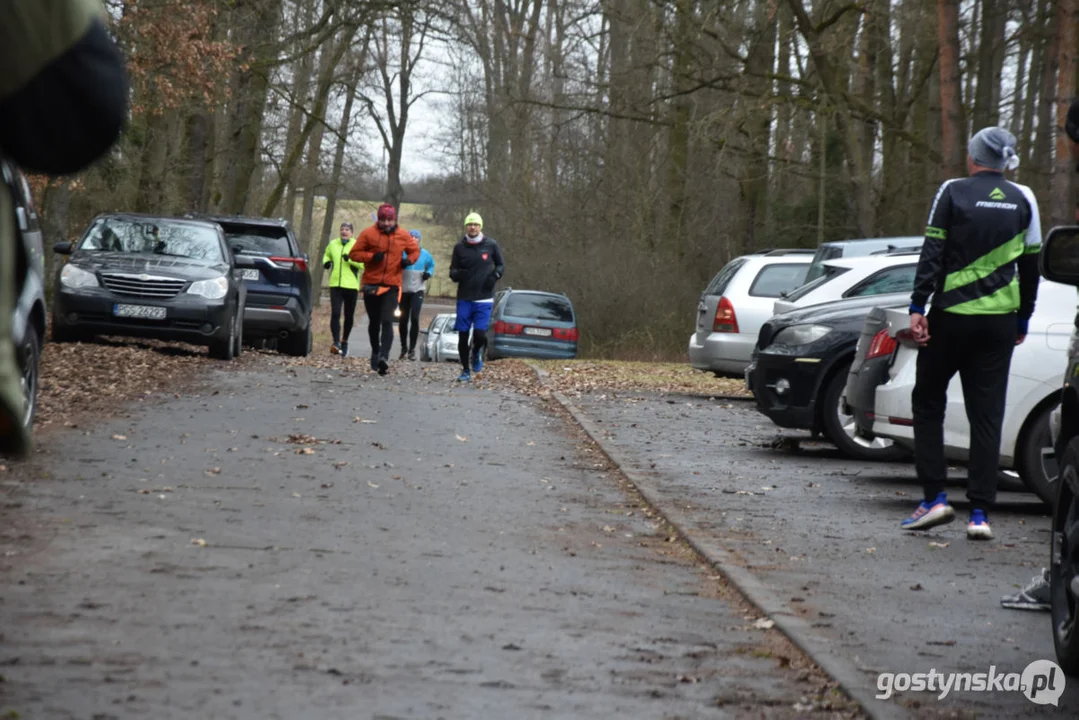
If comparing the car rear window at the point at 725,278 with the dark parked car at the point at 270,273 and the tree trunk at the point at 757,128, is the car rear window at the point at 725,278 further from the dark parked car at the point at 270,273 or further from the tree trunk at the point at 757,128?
the tree trunk at the point at 757,128

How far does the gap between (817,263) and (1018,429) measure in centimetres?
832

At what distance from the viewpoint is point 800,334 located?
12.7 meters

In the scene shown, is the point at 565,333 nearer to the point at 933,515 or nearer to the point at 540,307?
the point at 540,307

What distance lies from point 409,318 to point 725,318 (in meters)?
6.99

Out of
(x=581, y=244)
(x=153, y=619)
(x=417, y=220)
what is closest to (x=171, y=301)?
(x=153, y=619)

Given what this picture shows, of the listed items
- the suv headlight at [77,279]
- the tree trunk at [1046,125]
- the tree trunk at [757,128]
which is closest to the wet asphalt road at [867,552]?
the suv headlight at [77,279]

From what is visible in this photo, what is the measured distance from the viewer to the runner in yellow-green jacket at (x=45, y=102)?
1839 millimetres

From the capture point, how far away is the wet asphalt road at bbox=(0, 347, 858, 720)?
14.6 feet

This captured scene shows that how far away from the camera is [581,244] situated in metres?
38.2

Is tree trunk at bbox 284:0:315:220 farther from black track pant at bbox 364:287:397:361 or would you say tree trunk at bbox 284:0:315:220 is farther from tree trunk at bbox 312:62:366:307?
black track pant at bbox 364:287:397:361

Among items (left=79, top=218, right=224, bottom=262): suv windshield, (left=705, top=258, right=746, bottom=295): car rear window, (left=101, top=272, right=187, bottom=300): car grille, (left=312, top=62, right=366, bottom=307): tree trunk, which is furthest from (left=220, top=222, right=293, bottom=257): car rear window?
(left=312, top=62, right=366, bottom=307): tree trunk

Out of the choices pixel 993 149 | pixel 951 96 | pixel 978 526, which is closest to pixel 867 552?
pixel 978 526

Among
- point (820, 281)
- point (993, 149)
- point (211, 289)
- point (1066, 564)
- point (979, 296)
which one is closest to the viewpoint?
point (1066, 564)

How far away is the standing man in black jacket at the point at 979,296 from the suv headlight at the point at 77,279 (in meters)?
12.0
